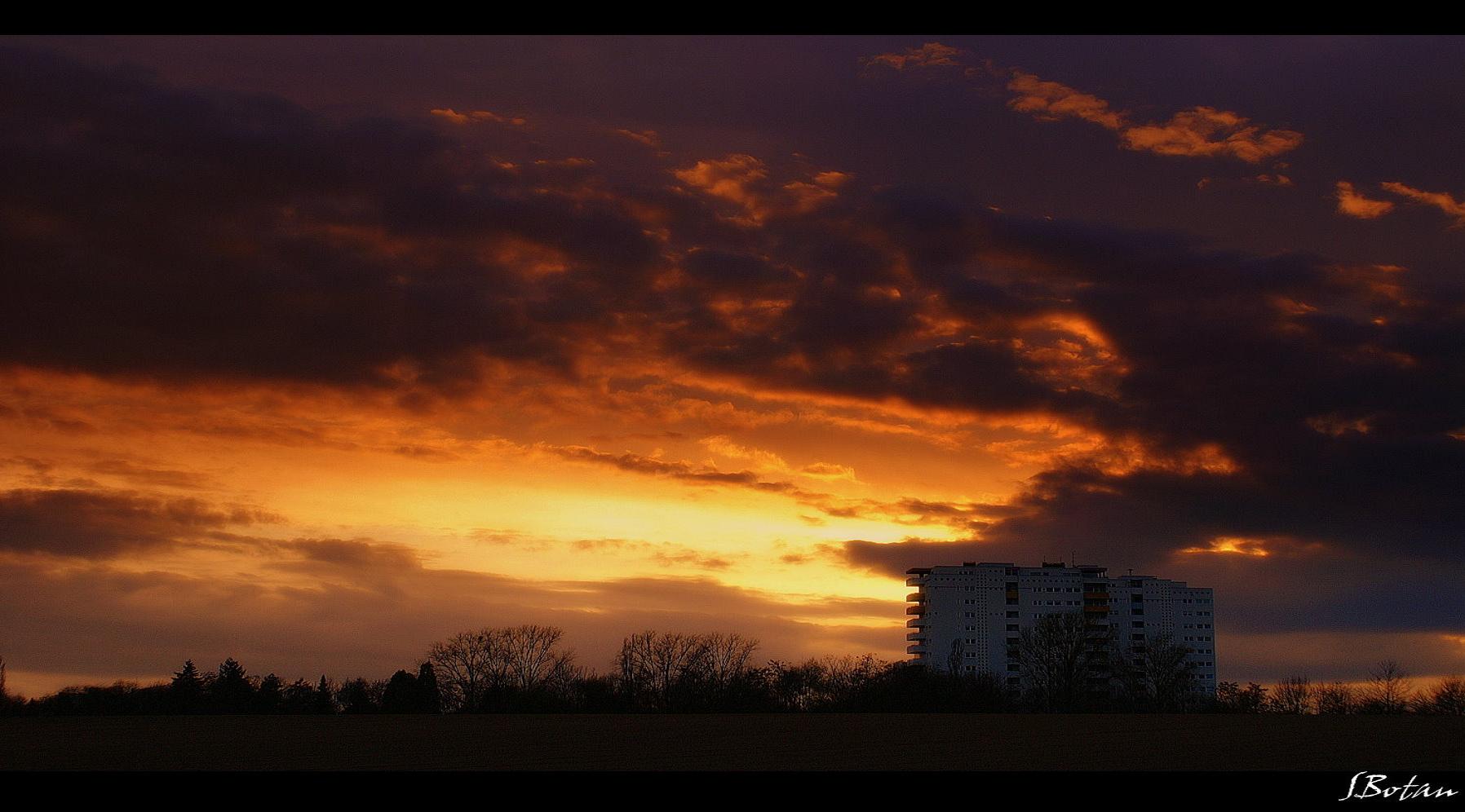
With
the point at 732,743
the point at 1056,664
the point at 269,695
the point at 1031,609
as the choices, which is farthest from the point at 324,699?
the point at 1031,609

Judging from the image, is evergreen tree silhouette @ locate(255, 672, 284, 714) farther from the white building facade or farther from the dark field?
the white building facade

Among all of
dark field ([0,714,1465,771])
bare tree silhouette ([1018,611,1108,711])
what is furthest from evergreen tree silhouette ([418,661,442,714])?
bare tree silhouette ([1018,611,1108,711])

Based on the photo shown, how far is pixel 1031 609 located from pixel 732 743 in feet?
344

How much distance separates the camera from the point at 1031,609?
14188 centimetres

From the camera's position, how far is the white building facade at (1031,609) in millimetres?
140750

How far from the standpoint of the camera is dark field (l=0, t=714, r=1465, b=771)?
3584cm

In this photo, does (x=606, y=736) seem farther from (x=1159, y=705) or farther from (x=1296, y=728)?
(x=1159, y=705)

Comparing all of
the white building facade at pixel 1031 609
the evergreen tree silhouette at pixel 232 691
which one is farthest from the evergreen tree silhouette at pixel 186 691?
the white building facade at pixel 1031 609

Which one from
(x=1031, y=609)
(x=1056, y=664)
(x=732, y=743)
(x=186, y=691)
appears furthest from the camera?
(x=1031, y=609)

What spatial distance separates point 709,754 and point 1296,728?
935 inches

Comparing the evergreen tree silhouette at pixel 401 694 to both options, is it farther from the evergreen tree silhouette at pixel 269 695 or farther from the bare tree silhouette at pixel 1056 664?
the bare tree silhouette at pixel 1056 664

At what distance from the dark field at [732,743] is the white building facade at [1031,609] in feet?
284

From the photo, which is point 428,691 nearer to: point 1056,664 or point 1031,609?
→ point 1056,664

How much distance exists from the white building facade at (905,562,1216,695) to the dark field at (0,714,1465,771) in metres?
86.7
